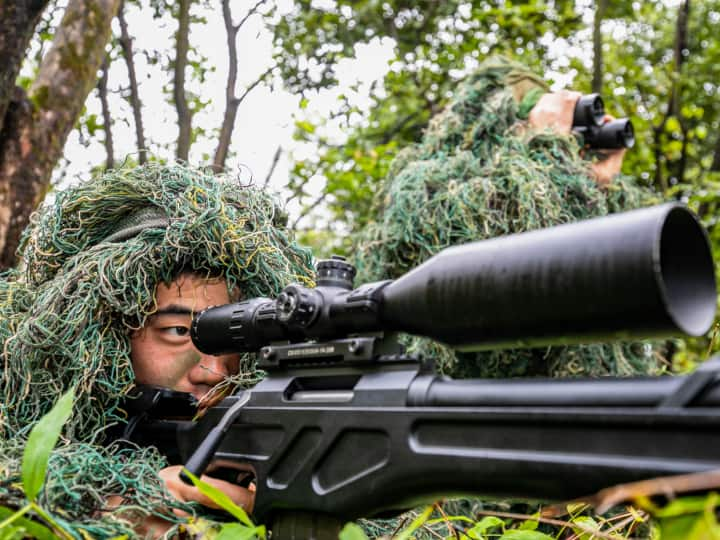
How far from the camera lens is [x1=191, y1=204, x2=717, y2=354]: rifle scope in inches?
25.5

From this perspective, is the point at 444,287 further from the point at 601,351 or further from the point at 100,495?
the point at 601,351

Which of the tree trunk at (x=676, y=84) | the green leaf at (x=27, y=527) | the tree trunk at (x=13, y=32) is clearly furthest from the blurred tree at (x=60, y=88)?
the tree trunk at (x=676, y=84)

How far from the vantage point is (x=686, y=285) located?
2.31ft

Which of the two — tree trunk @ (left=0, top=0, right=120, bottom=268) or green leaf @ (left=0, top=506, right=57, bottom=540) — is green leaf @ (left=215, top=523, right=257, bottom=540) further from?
tree trunk @ (left=0, top=0, right=120, bottom=268)

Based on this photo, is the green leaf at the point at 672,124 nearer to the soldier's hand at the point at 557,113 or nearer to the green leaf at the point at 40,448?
the soldier's hand at the point at 557,113

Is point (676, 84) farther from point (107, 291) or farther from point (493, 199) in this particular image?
point (107, 291)

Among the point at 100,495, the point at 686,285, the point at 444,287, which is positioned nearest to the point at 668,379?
Answer: the point at 686,285

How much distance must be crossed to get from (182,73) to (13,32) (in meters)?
0.87

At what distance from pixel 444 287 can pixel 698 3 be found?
200 inches

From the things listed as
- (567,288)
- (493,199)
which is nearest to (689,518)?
(567,288)

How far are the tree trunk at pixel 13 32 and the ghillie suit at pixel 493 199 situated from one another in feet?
3.82

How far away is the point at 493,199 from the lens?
2.08 meters

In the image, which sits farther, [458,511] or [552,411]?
[458,511]

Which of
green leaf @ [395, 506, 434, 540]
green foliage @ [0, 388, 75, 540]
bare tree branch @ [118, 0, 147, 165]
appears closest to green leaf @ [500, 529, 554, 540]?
green leaf @ [395, 506, 434, 540]
